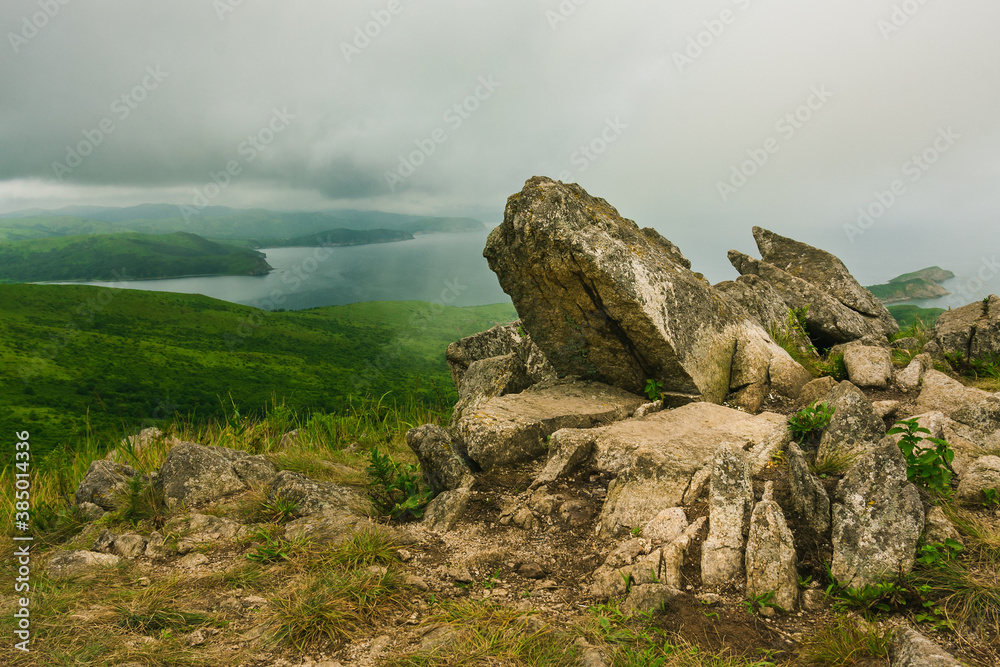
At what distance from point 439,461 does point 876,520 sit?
483cm

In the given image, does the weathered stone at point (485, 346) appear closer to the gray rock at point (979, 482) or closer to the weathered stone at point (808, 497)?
the weathered stone at point (808, 497)

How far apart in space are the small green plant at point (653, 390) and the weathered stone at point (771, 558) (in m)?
3.31

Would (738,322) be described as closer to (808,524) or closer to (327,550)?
(808,524)

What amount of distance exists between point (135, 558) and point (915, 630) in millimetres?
7348

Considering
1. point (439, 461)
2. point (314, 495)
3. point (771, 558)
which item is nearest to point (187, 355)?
point (314, 495)

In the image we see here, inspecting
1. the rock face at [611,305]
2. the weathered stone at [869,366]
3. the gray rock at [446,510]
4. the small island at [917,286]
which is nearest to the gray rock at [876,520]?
the rock face at [611,305]

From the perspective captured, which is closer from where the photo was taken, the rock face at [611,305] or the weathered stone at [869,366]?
the rock face at [611,305]

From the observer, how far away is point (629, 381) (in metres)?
8.27

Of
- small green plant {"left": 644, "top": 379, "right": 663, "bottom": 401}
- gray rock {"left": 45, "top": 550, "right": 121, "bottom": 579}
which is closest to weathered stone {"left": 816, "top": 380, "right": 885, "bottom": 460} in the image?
small green plant {"left": 644, "top": 379, "right": 663, "bottom": 401}

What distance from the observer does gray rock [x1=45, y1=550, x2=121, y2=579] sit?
5023 mm

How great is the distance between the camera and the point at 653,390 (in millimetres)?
7953

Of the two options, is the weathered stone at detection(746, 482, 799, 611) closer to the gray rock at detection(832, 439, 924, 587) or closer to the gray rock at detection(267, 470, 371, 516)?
the gray rock at detection(832, 439, 924, 587)

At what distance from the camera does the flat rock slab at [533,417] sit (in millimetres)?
6785

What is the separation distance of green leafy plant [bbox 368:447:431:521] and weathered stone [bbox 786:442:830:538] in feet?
13.8
